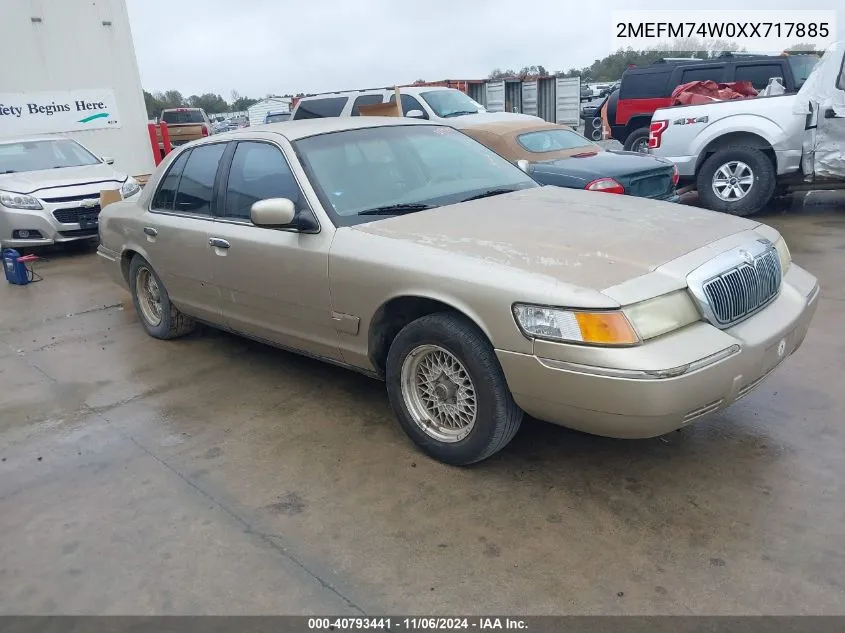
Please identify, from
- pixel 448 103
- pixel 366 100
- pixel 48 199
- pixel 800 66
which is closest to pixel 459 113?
pixel 448 103

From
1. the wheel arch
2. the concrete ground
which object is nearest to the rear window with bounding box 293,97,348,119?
the concrete ground

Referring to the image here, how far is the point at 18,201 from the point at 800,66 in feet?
40.3

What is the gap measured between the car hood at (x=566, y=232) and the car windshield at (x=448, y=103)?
780 cm

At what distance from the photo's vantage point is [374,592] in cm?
259

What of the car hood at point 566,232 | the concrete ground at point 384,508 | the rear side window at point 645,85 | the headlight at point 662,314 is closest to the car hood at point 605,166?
the concrete ground at point 384,508

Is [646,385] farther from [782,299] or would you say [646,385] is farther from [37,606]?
[37,606]

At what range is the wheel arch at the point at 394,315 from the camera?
3.21 m

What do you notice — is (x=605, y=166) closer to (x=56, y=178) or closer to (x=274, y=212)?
(x=274, y=212)

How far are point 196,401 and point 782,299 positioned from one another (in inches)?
132

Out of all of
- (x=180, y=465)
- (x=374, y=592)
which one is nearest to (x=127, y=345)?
(x=180, y=465)

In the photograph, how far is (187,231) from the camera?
182 inches

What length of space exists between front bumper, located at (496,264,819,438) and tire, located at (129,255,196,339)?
10.7 ft

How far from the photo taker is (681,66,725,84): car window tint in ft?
40.9

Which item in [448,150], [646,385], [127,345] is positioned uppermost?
[448,150]
